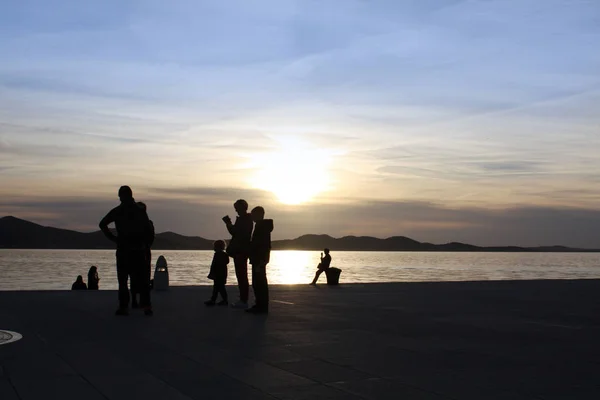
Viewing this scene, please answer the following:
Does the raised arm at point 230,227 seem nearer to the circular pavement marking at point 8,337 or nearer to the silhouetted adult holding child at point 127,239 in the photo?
the silhouetted adult holding child at point 127,239

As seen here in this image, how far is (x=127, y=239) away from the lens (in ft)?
41.4

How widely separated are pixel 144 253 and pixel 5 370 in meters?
6.07

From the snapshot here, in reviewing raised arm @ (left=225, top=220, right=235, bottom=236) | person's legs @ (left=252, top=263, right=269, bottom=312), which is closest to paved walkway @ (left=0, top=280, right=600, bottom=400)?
person's legs @ (left=252, top=263, right=269, bottom=312)

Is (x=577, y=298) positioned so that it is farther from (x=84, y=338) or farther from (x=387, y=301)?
(x=84, y=338)

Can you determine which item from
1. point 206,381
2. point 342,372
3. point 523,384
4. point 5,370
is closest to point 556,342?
point 523,384

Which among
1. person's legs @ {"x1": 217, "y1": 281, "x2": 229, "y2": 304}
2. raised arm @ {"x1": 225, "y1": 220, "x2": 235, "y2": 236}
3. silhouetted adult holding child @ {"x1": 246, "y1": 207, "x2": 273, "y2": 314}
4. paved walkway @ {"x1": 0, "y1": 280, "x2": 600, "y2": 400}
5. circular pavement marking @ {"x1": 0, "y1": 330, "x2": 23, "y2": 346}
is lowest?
paved walkway @ {"x1": 0, "y1": 280, "x2": 600, "y2": 400}

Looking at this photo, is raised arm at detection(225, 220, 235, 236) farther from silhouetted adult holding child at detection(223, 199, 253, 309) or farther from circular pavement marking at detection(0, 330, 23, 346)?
circular pavement marking at detection(0, 330, 23, 346)

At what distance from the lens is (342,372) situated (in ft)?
23.6

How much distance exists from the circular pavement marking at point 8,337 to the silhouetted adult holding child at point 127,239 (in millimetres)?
2942

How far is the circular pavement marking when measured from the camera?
29.3ft

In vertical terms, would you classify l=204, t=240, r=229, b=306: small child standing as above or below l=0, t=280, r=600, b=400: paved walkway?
above

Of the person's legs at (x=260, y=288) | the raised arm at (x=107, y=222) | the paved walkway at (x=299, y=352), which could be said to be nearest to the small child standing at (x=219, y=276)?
the paved walkway at (x=299, y=352)

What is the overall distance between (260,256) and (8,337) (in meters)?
5.33

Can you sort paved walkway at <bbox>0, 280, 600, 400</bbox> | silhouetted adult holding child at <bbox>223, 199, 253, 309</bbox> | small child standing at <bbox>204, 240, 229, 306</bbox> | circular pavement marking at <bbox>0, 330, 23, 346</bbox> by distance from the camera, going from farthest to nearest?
small child standing at <bbox>204, 240, 229, 306</bbox> → silhouetted adult holding child at <bbox>223, 199, 253, 309</bbox> → circular pavement marking at <bbox>0, 330, 23, 346</bbox> → paved walkway at <bbox>0, 280, 600, 400</bbox>
